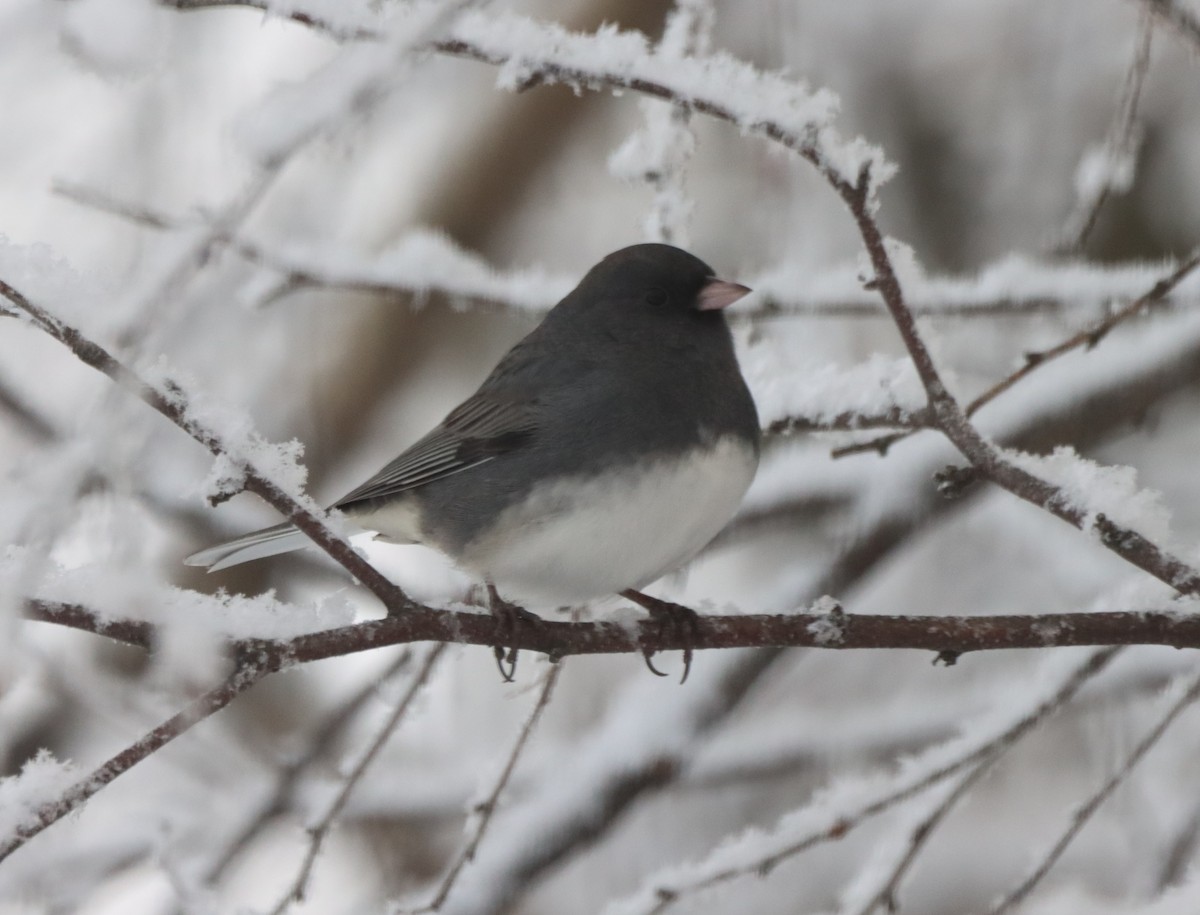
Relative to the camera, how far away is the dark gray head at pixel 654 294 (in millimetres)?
2508

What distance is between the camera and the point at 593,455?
2.21 m

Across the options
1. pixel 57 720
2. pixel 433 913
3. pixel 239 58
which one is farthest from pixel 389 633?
pixel 57 720

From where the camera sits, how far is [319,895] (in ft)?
11.8

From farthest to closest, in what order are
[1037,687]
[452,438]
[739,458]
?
[452,438] → [739,458] → [1037,687]

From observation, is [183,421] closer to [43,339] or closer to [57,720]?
[43,339]

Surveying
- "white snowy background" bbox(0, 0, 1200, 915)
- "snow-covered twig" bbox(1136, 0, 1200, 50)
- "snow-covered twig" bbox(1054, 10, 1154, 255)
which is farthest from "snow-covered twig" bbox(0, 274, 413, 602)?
"snow-covered twig" bbox(1054, 10, 1154, 255)

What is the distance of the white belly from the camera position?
2143 millimetres

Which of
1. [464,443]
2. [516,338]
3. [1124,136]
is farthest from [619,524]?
[516,338]

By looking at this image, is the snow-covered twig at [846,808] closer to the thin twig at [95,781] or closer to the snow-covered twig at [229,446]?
the snow-covered twig at [229,446]

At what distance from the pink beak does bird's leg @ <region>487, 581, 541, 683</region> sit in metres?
0.67

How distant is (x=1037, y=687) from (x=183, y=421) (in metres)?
1.29

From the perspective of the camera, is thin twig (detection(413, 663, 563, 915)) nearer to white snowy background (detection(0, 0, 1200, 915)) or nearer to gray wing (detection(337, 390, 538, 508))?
white snowy background (detection(0, 0, 1200, 915))

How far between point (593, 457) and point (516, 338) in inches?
95.7

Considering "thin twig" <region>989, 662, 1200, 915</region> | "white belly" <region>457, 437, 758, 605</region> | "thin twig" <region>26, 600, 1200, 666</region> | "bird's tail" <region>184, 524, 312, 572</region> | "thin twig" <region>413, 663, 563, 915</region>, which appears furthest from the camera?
"bird's tail" <region>184, 524, 312, 572</region>
